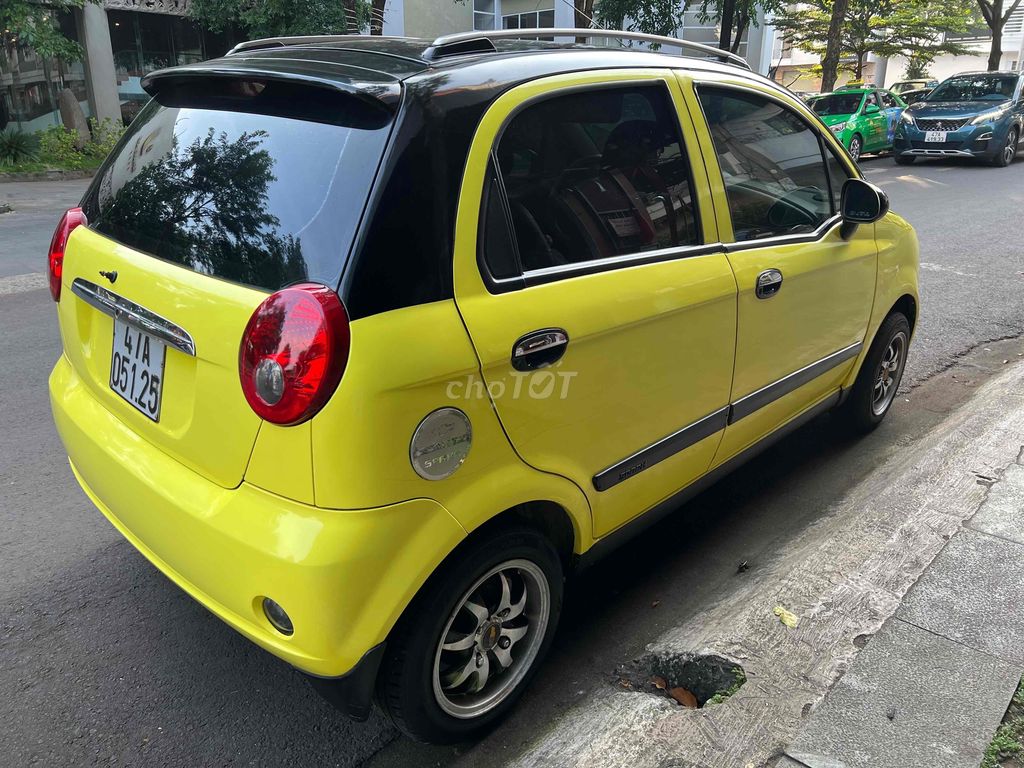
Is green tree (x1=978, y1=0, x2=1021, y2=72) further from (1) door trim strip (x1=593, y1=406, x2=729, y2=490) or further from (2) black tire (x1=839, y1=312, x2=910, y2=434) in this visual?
(1) door trim strip (x1=593, y1=406, x2=729, y2=490)

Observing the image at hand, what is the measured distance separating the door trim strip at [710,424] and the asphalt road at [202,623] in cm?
59

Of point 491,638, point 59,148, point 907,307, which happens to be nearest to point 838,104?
point 907,307

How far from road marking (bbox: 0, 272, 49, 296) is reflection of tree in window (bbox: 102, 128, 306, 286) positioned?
5.28 m

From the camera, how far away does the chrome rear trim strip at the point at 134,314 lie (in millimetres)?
1991

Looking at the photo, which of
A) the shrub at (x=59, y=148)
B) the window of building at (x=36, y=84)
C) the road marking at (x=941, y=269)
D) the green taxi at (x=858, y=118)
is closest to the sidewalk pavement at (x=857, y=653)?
the road marking at (x=941, y=269)

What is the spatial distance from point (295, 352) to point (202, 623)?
1.42 meters

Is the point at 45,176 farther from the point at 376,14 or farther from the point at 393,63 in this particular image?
the point at 393,63

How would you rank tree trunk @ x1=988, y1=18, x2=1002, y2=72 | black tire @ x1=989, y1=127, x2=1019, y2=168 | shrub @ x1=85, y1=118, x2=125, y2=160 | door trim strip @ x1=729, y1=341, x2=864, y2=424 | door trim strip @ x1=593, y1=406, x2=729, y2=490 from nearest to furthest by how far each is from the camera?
door trim strip @ x1=593, y1=406, x2=729, y2=490 → door trim strip @ x1=729, y1=341, x2=864, y2=424 → black tire @ x1=989, y1=127, x2=1019, y2=168 → shrub @ x1=85, y1=118, x2=125, y2=160 → tree trunk @ x1=988, y1=18, x2=1002, y2=72

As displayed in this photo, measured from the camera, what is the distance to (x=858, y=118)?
17281mm

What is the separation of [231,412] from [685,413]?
4.81 feet

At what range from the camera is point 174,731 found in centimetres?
231

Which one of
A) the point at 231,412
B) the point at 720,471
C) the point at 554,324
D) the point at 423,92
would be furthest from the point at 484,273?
the point at 720,471

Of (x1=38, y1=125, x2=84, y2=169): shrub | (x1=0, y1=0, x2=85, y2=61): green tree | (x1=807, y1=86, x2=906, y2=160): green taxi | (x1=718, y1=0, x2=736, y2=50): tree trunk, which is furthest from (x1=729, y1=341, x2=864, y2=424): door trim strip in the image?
(x1=38, y1=125, x2=84, y2=169): shrub

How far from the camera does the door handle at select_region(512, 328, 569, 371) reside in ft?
6.65
